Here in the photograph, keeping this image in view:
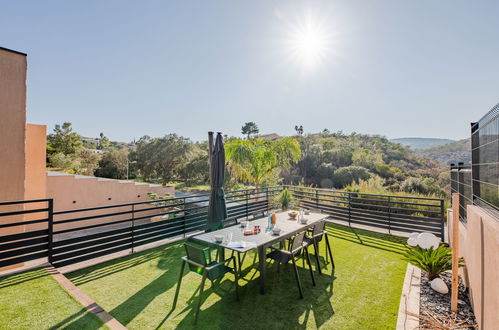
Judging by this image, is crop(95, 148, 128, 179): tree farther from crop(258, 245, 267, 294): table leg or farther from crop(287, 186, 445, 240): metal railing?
crop(258, 245, 267, 294): table leg

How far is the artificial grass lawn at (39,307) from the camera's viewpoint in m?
2.05

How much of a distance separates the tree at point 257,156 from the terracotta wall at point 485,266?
19.7 feet

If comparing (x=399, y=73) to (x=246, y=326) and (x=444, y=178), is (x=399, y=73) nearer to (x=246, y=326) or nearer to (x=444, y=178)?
(x=246, y=326)

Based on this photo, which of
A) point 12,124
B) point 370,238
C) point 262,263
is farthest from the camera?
point 370,238

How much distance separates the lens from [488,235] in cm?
183

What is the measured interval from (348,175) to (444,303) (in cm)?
1591

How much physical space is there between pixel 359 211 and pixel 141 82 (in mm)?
13852

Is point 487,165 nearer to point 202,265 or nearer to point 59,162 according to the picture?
point 202,265

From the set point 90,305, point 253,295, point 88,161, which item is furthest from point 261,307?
point 88,161

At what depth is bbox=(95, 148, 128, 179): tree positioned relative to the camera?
24622 millimetres

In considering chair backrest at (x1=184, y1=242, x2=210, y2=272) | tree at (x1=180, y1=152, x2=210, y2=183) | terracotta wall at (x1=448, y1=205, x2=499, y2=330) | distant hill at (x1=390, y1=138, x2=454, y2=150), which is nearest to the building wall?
chair backrest at (x1=184, y1=242, x2=210, y2=272)

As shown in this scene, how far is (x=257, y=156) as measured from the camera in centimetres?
802

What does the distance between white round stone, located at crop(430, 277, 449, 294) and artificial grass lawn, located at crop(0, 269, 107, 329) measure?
12.2 feet

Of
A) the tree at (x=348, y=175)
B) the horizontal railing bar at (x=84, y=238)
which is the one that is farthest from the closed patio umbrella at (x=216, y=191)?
the tree at (x=348, y=175)
